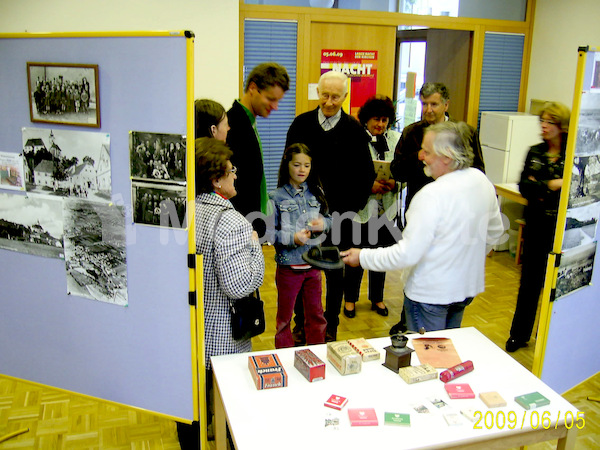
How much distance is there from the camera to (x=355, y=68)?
5.52 metres

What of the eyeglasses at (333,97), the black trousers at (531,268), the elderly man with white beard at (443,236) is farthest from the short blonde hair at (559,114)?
the eyeglasses at (333,97)

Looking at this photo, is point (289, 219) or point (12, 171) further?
point (289, 219)

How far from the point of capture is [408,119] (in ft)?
21.0

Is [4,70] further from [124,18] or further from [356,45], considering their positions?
[356,45]

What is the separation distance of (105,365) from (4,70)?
1.25m

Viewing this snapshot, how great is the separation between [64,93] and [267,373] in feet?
4.17

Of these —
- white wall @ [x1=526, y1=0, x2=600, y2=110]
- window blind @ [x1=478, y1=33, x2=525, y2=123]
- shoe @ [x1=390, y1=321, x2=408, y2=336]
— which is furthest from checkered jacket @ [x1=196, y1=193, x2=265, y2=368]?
window blind @ [x1=478, y1=33, x2=525, y2=123]

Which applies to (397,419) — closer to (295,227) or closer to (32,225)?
(295,227)

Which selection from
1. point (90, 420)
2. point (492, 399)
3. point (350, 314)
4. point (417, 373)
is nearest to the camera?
point (492, 399)

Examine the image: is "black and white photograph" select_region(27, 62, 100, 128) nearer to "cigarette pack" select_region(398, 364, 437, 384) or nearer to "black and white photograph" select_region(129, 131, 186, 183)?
"black and white photograph" select_region(129, 131, 186, 183)

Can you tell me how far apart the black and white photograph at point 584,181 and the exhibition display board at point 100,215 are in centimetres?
155

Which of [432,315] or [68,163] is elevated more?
[68,163]

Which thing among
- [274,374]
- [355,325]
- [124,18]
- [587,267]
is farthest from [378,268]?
[124,18]

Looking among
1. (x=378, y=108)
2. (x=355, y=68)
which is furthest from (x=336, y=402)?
(x=355, y=68)
